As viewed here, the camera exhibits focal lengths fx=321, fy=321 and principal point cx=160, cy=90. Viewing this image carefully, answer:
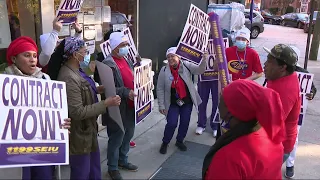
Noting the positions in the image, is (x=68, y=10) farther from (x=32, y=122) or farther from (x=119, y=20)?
(x=119, y=20)

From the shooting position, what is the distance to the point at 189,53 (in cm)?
435

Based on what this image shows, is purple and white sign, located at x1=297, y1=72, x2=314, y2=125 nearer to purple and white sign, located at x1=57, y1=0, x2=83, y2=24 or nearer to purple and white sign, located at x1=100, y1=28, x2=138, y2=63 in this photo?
purple and white sign, located at x1=100, y1=28, x2=138, y2=63

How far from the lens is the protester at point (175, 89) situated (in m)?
4.59

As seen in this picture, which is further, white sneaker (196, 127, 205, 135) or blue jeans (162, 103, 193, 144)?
white sneaker (196, 127, 205, 135)

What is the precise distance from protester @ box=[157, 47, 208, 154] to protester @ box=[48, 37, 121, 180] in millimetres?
1650

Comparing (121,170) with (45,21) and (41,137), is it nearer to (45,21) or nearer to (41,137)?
(41,137)

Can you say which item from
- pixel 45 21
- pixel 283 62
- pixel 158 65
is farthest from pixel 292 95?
pixel 158 65

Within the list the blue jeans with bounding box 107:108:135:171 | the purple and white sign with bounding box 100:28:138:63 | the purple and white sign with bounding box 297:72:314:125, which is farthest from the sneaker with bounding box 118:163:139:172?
the purple and white sign with bounding box 297:72:314:125

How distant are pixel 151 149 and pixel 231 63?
1.78 metres

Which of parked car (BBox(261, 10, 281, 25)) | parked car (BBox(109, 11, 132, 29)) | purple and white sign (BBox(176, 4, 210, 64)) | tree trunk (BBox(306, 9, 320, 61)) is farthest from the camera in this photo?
parked car (BBox(261, 10, 281, 25))

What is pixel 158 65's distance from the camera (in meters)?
7.24

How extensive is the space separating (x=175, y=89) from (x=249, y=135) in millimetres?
2949

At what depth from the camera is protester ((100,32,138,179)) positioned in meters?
3.65

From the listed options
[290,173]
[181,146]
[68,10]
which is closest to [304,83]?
[290,173]
